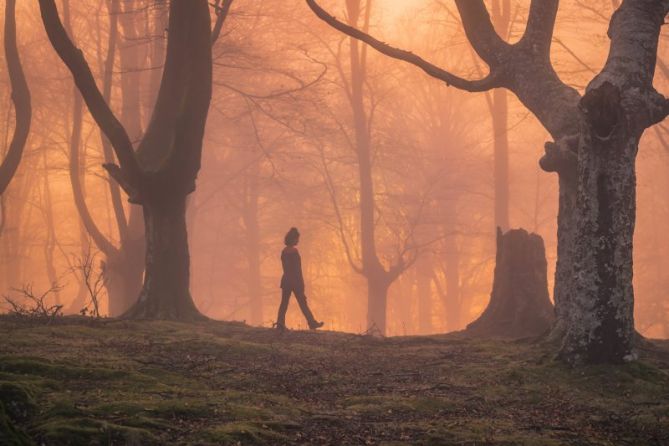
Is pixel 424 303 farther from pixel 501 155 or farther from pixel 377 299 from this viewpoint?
pixel 501 155

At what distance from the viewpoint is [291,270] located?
12.4 metres

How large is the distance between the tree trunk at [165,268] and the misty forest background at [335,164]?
8688mm

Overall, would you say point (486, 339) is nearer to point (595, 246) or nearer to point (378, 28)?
point (595, 246)

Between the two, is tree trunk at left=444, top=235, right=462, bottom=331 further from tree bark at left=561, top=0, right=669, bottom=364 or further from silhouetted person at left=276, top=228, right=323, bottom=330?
tree bark at left=561, top=0, right=669, bottom=364

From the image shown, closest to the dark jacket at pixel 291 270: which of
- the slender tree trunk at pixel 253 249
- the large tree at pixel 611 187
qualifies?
the large tree at pixel 611 187

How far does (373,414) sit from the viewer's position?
20.4 ft

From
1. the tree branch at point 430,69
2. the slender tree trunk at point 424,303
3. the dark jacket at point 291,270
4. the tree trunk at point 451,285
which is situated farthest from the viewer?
the slender tree trunk at point 424,303

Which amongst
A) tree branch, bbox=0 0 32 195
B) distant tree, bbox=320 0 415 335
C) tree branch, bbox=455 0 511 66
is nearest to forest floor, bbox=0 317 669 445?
tree branch, bbox=455 0 511 66

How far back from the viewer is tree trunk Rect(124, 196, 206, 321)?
1248cm

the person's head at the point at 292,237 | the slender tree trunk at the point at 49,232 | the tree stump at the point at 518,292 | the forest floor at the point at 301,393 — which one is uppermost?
the slender tree trunk at the point at 49,232

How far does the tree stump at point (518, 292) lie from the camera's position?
12.5 m

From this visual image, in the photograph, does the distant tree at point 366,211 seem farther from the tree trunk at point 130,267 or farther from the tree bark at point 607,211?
the tree bark at point 607,211

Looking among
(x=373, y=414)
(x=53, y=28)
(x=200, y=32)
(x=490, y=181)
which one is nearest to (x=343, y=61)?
(x=490, y=181)

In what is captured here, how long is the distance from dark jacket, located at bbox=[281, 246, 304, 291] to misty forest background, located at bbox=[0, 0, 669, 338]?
398 inches
